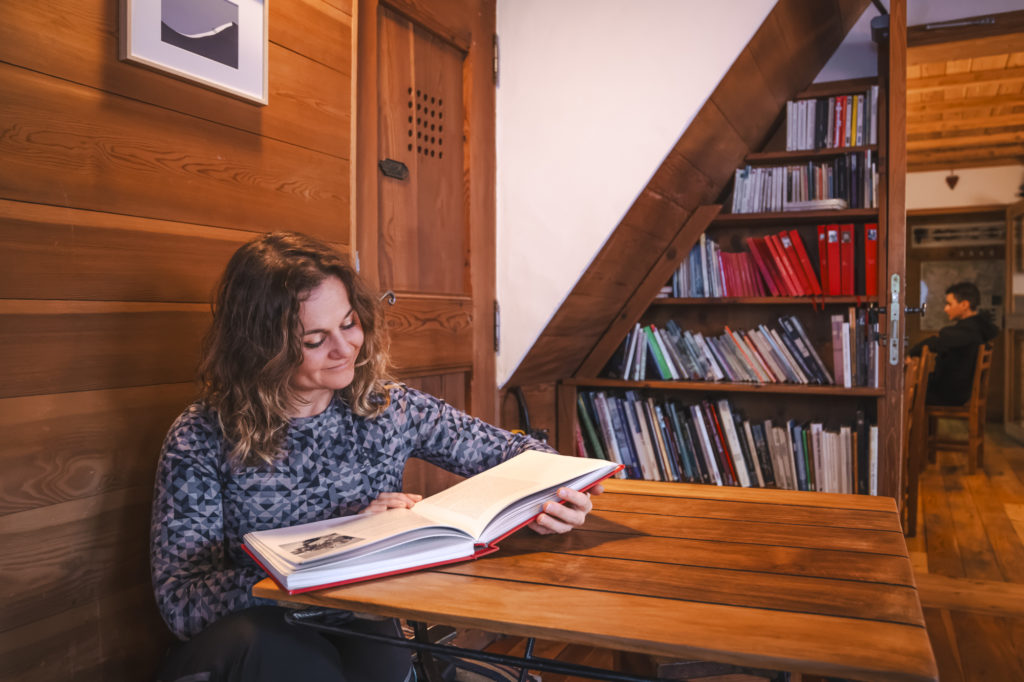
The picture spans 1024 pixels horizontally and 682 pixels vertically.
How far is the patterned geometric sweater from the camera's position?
1092 millimetres

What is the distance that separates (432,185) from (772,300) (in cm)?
149

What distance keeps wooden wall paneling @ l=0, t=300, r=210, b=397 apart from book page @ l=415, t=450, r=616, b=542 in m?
0.57

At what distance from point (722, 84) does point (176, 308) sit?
1.81 m

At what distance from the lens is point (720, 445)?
3.03 metres

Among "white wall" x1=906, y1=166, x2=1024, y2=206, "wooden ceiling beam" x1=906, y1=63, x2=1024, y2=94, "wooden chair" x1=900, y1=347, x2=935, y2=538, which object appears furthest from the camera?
"white wall" x1=906, y1=166, x2=1024, y2=206

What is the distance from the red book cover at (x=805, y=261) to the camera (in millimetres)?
2941

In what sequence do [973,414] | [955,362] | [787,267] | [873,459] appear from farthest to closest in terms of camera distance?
[955,362] → [973,414] → [787,267] → [873,459]

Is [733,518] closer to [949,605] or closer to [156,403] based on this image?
[156,403]

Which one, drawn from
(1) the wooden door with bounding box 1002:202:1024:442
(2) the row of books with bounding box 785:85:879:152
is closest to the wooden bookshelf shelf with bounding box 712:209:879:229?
(2) the row of books with bounding box 785:85:879:152

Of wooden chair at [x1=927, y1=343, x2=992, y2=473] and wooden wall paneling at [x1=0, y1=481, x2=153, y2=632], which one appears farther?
wooden chair at [x1=927, y1=343, x2=992, y2=473]

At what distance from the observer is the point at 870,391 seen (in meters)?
2.72

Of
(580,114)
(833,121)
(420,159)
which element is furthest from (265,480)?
(833,121)

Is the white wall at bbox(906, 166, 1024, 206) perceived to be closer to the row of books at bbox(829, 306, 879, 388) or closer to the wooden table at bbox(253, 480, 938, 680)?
the row of books at bbox(829, 306, 879, 388)

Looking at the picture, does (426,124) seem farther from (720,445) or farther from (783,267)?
(720,445)
